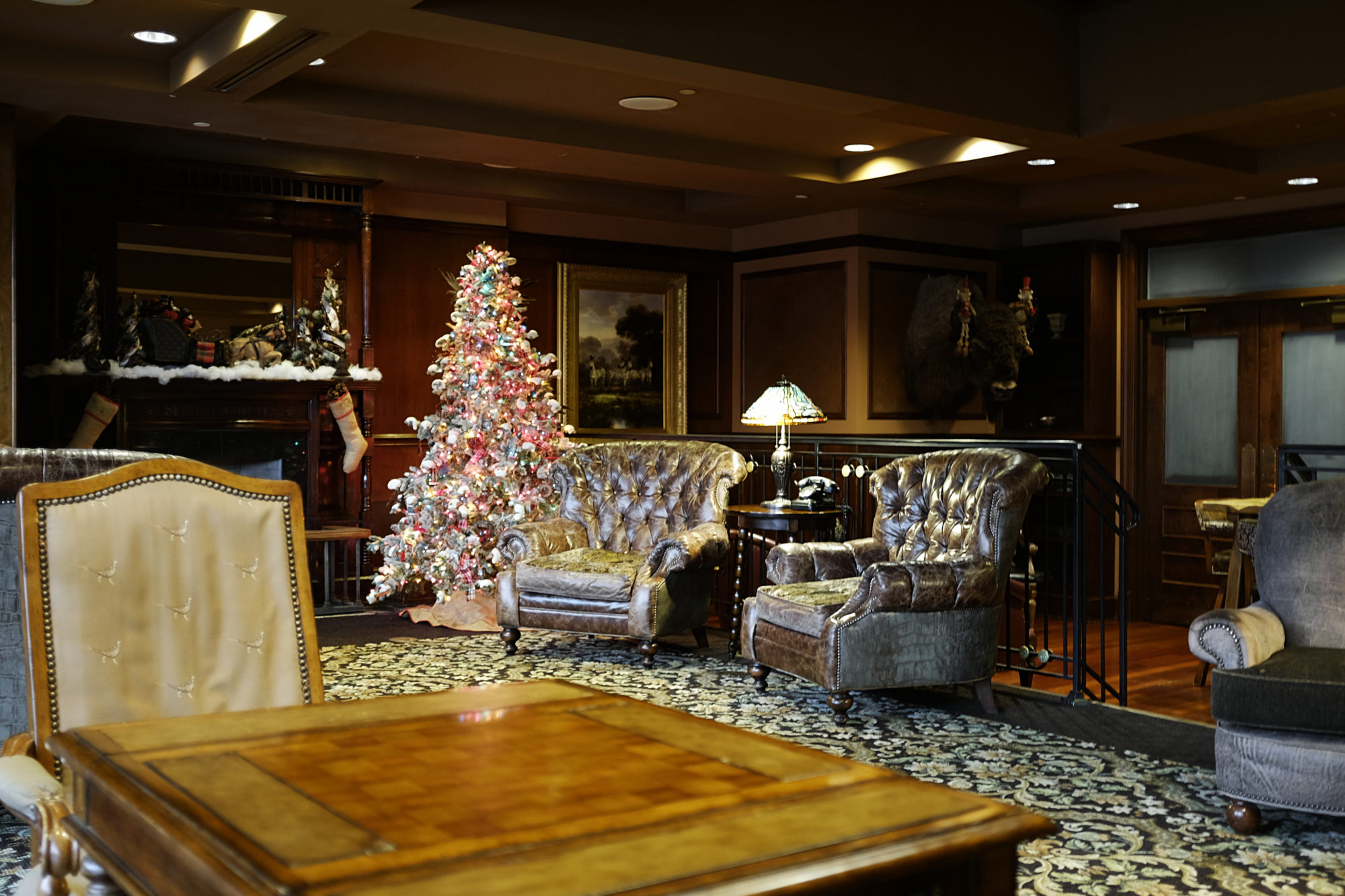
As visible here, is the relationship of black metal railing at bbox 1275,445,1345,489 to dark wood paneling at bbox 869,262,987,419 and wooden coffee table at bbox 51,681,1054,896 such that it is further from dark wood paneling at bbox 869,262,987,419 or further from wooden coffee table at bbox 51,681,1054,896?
wooden coffee table at bbox 51,681,1054,896

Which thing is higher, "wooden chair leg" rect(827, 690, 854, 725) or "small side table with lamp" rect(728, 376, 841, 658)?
"small side table with lamp" rect(728, 376, 841, 658)

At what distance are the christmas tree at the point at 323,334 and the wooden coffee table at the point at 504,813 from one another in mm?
6246

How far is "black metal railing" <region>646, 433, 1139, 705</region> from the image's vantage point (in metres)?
4.96

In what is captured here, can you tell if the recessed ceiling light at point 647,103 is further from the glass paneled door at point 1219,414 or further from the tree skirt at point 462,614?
the glass paneled door at point 1219,414

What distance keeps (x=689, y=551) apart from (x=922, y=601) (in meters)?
1.31

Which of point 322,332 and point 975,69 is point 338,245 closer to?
point 322,332

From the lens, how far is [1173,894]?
282 cm

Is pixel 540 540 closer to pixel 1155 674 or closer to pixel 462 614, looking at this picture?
pixel 462 614

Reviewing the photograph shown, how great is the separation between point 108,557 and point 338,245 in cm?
622

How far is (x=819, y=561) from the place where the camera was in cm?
515

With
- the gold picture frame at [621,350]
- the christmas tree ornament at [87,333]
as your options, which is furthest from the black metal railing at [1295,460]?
the christmas tree ornament at [87,333]

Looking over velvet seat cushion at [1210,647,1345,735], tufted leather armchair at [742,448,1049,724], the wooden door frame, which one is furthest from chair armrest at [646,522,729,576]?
the wooden door frame

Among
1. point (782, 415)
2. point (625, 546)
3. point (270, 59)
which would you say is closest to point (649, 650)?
point (625, 546)

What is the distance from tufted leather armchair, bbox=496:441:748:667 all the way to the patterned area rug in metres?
0.22
